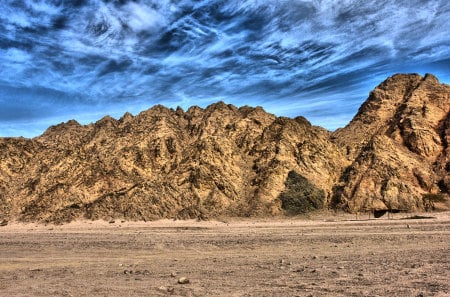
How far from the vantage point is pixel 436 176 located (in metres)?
44.2

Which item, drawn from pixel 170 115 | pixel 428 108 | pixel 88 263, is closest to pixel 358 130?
pixel 428 108

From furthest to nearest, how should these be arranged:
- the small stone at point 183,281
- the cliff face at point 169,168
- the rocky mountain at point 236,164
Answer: the cliff face at point 169,168 → the rocky mountain at point 236,164 → the small stone at point 183,281

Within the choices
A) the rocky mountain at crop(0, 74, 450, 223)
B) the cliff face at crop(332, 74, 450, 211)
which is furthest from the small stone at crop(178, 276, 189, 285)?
the cliff face at crop(332, 74, 450, 211)

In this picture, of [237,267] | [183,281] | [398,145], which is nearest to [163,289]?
[183,281]

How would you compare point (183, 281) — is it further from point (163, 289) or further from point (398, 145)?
point (398, 145)

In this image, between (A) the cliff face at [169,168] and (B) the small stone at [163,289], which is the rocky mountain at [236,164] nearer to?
(A) the cliff face at [169,168]

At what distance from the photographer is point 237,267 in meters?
12.9

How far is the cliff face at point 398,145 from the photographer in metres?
40.0

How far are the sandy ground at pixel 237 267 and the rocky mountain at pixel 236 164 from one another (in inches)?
707

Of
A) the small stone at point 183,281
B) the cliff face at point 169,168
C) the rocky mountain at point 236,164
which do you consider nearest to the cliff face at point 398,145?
the rocky mountain at point 236,164

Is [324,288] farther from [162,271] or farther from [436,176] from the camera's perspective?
[436,176]

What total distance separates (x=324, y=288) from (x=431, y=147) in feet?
149

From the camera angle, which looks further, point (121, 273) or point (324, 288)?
point (121, 273)

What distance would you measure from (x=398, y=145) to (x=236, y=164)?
817 inches
